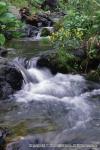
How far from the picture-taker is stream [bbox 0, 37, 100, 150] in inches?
253

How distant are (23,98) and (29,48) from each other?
424cm

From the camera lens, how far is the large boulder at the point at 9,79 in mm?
9445

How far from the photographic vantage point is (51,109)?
27.1 feet

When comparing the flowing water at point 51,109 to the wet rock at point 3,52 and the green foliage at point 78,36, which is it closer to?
the green foliage at point 78,36

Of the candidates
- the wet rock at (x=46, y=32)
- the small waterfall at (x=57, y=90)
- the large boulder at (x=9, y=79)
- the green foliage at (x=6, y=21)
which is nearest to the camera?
the small waterfall at (x=57, y=90)

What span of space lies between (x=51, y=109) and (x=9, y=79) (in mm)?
1911

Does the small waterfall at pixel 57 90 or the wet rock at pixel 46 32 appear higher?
the small waterfall at pixel 57 90

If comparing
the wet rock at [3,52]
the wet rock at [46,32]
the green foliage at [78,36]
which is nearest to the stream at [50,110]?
the wet rock at [3,52]

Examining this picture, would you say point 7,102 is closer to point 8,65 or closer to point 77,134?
point 8,65

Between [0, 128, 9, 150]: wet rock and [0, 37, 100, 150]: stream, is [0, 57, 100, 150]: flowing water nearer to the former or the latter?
[0, 37, 100, 150]: stream

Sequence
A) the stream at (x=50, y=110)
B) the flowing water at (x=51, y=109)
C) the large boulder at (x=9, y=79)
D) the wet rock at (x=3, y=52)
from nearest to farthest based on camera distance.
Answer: the stream at (x=50, y=110) < the flowing water at (x=51, y=109) < the large boulder at (x=9, y=79) < the wet rock at (x=3, y=52)

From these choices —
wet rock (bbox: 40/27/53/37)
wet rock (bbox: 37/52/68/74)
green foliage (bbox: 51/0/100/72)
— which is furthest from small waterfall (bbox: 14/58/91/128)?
wet rock (bbox: 40/27/53/37)

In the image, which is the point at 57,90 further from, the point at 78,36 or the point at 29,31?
the point at 29,31

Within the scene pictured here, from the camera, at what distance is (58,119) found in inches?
297
